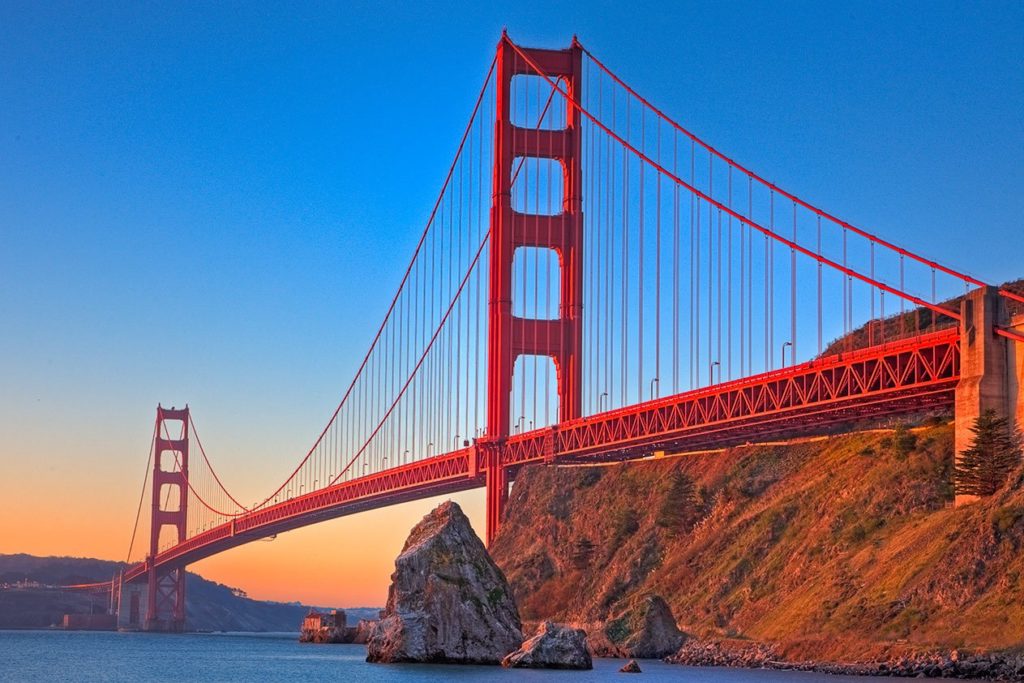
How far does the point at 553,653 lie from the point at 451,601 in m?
4.46

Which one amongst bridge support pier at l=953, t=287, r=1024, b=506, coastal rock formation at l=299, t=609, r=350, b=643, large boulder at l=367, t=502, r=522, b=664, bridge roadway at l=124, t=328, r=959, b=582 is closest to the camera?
large boulder at l=367, t=502, r=522, b=664

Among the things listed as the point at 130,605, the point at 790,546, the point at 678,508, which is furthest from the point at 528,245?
the point at 130,605

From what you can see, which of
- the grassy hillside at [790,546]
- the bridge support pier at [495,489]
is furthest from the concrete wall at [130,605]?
the grassy hillside at [790,546]

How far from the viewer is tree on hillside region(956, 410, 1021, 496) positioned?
206ft

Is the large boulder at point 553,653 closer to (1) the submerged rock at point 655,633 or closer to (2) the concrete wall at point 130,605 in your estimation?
(1) the submerged rock at point 655,633

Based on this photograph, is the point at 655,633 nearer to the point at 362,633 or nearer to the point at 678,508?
the point at 678,508

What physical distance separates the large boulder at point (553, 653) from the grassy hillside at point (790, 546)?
346 inches

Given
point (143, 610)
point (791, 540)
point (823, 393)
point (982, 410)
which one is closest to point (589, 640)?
point (791, 540)

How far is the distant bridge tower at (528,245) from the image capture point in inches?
4136

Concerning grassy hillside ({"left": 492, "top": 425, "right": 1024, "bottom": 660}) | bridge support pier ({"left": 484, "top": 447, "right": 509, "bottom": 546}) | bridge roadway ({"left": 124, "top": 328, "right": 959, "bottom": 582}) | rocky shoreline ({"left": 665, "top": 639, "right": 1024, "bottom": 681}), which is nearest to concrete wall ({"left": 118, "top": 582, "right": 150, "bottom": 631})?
bridge roadway ({"left": 124, "top": 328, "right": 959, "bottom": 582})

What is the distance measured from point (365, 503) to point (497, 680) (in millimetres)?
69734

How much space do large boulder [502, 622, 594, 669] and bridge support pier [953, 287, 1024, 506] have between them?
17.6m

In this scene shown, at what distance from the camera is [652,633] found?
74000 millimetres

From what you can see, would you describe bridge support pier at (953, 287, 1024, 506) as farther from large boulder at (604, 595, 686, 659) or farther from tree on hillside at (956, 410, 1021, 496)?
large boulder at (604, 595, 686, 659)
